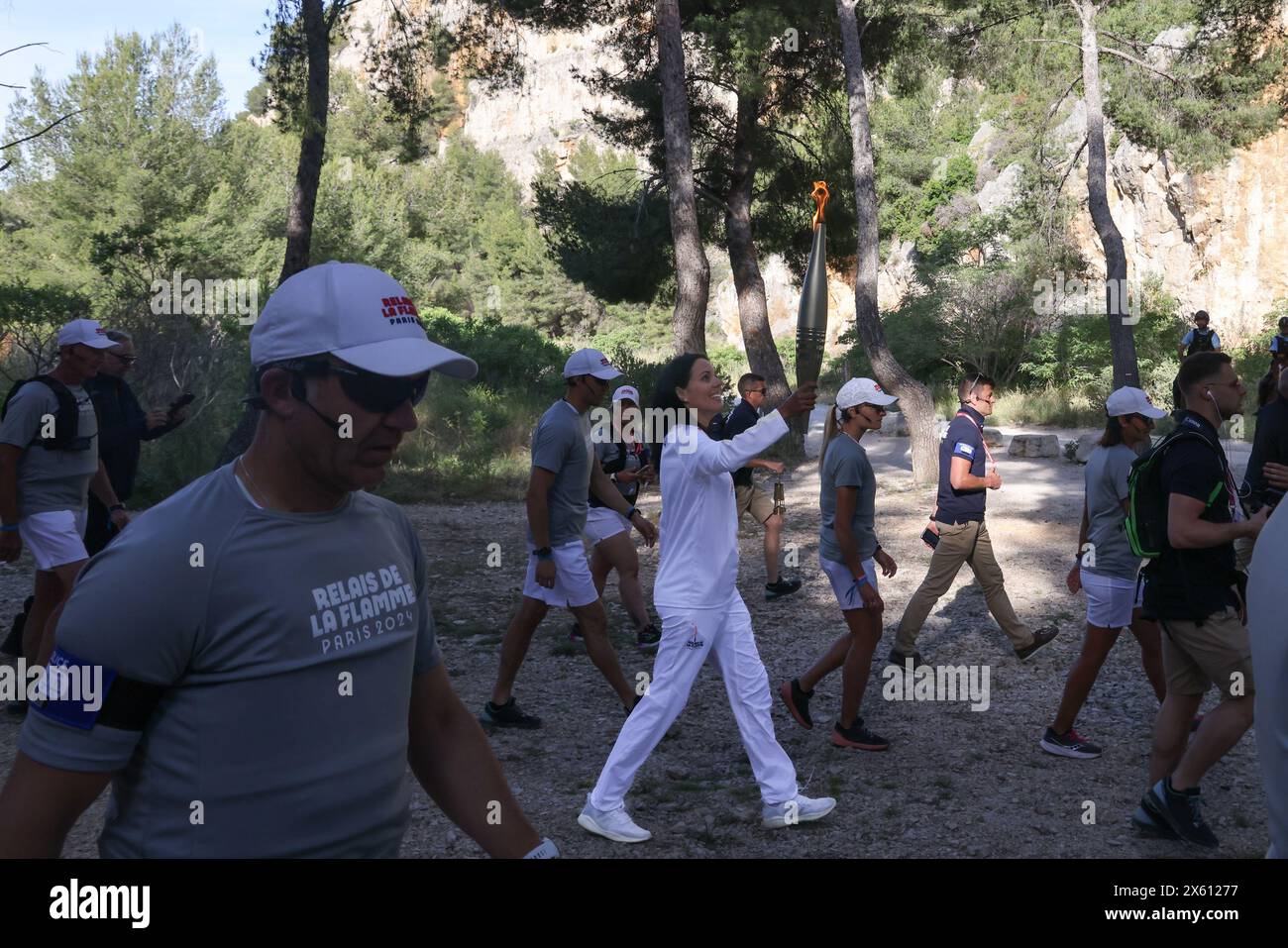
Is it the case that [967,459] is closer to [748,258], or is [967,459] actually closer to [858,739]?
[858,739]

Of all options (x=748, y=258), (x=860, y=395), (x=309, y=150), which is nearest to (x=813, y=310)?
(x=860, y=395)

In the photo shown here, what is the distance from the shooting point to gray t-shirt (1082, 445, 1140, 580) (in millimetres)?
5750

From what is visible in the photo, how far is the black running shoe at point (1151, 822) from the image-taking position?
488 cm

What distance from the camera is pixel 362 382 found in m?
1.82

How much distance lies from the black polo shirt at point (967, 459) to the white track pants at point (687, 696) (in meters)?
2.64

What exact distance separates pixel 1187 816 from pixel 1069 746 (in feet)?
3.98

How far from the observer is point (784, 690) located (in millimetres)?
6430

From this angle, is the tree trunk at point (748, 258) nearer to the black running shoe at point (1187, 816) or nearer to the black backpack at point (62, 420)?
the black backpack at point (62, 420)

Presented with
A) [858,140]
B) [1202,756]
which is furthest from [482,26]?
[1202,756]

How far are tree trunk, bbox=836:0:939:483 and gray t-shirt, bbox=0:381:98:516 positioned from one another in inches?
475

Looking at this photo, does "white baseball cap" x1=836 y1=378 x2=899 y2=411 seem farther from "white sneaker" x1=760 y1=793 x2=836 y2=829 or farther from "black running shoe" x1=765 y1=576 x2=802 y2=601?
"black running shoe" x1=765 y1=576 x2=802 y2=601

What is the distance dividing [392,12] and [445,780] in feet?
51.6
